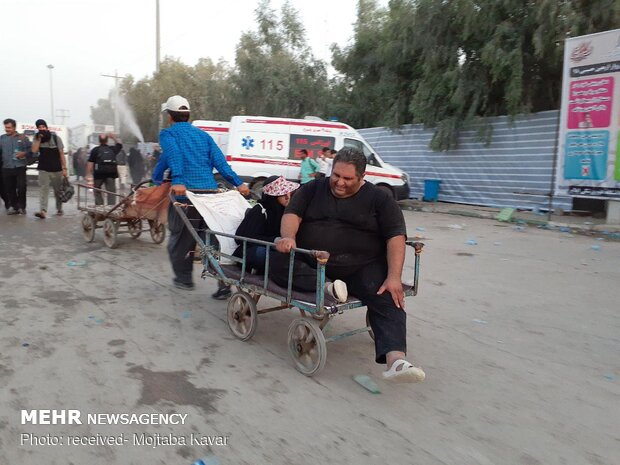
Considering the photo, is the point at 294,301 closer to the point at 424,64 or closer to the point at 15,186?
the point at 15,186

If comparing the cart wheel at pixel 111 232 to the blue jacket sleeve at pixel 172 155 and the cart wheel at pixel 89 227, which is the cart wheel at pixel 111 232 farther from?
the blue jacket sleeve at pixel 172 155

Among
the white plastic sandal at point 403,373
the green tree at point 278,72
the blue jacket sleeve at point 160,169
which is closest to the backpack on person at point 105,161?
the blue jacket sleeve at point 160,169

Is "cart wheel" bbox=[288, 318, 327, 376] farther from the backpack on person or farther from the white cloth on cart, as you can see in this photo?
the backpack on person

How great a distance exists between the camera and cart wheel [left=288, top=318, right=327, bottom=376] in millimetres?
3344

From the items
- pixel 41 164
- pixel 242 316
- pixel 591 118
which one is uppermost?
pixel 591 118

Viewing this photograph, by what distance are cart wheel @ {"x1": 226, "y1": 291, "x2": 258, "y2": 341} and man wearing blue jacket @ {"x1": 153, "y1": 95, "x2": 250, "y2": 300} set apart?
1036 millimetres

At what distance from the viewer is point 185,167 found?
5.40 m

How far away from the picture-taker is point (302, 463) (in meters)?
2.47

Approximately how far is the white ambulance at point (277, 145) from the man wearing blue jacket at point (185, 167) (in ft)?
28.7

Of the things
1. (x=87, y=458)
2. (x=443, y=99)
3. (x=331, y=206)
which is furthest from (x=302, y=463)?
(x=443, y=99)

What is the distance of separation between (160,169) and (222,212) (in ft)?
4.56

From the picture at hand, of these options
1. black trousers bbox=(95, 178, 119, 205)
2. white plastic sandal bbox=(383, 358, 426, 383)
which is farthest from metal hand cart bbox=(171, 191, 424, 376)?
black trousers bbox=(95, 178, 119, 205)

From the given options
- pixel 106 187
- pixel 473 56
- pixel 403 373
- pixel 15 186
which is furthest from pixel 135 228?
pixel 473 56

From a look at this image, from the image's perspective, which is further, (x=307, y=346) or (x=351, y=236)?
(x=351, y=236)
